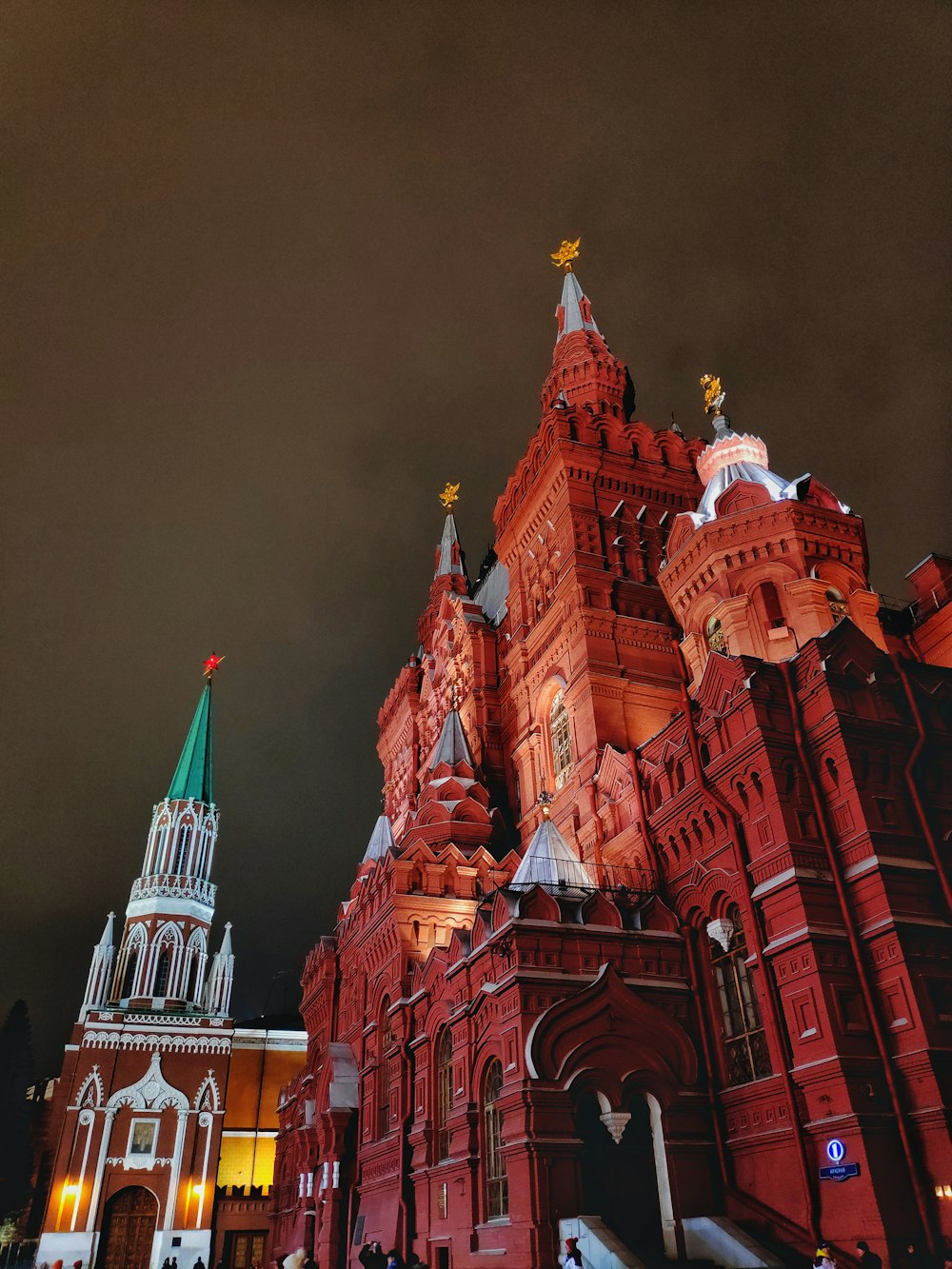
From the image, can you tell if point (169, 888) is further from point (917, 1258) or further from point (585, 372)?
point (917, 1258)

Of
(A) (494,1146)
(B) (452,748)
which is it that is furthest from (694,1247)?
Result: (B) (452,748)

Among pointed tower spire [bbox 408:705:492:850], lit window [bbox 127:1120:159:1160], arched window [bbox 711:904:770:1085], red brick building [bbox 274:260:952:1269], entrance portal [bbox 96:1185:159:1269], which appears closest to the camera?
red brick building [bbox 274:260:952:1269]

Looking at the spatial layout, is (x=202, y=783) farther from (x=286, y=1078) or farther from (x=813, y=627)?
(x=813, y=627)

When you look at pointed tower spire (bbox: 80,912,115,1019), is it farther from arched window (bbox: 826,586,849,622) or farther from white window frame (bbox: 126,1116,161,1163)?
arched window (bbox: 826,586,849,622)

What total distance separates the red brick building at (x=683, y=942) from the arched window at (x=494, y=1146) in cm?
6

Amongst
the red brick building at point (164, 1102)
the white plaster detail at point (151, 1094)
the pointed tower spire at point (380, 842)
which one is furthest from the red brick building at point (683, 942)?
the white plaster detail at point (151, 1094)

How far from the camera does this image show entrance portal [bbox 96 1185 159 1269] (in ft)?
140

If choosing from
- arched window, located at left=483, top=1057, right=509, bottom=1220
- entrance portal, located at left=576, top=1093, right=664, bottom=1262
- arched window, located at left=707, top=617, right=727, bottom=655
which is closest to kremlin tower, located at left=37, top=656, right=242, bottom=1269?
arched window, located at left=483, top=1057, right=509, bottom=1220

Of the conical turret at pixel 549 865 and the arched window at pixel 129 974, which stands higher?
the arched window at pixel 129 974

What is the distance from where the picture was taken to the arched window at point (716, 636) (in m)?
24.0

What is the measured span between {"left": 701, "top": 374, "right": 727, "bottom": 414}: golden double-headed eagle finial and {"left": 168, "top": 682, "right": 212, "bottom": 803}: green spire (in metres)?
42.4

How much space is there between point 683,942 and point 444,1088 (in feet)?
22.0

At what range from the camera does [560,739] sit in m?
28.7

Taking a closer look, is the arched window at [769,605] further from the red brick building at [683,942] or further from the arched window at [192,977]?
the arched window at [192,977]
